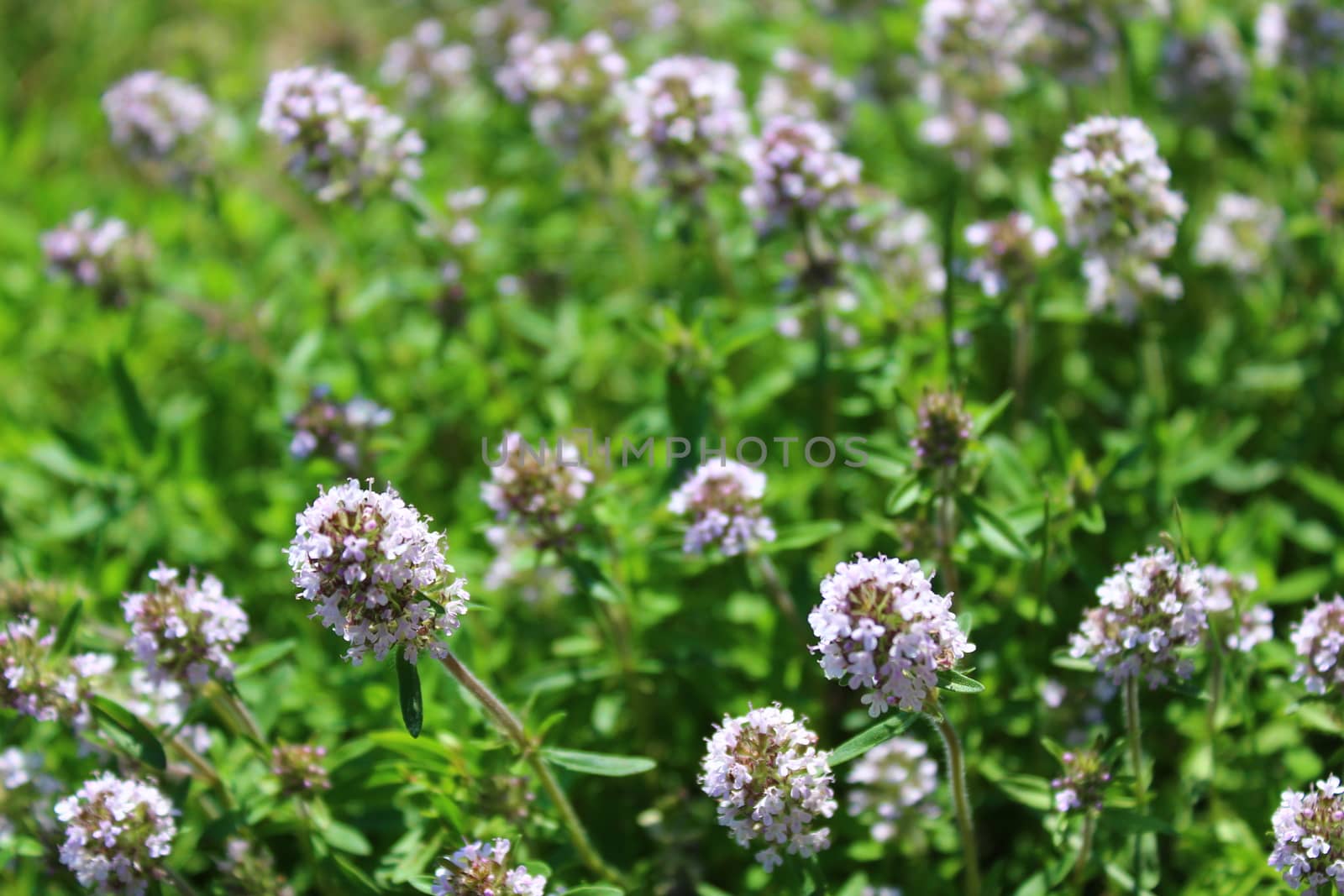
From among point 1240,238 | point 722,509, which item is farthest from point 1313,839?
point 1240,238

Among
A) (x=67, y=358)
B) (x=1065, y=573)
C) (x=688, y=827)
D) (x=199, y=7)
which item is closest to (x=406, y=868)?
(x=688, y=827)

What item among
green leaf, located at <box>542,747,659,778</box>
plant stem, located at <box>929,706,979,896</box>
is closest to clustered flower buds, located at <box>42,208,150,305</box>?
green leaf, located at <box>542,747,659,778</box>

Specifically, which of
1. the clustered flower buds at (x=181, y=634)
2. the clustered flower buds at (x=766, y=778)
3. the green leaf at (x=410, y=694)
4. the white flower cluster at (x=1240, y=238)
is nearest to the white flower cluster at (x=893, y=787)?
the clustered flower buds at (x=766, y=778)

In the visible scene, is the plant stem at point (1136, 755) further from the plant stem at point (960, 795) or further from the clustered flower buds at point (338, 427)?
the clustered flower buds at point (338, 427)

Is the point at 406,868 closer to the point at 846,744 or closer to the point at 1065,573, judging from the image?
the point at 846,744

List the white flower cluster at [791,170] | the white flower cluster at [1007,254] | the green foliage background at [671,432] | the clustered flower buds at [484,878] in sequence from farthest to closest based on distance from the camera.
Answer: the white flower cluster at [1007,254] → the white flower cluster at [791,170] → the green foliage background at [671,432] → the clustered flower buds at [484,878]

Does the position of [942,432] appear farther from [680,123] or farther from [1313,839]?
[680,123]
